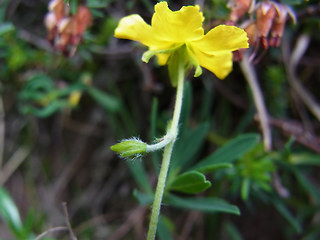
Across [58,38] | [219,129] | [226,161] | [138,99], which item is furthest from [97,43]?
[226,161]

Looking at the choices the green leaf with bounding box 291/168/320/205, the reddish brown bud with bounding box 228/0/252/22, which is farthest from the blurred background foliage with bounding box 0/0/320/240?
the reddish brown bud with bounding box 228/0/252/22

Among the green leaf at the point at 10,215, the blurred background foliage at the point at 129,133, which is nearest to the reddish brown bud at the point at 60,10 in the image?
the blurred background foliage at the point at 129,133

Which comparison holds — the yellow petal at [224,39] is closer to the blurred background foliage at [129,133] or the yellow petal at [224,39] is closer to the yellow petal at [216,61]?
the yellow petal at [216,61]

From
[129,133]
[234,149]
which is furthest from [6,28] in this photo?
[234,149]

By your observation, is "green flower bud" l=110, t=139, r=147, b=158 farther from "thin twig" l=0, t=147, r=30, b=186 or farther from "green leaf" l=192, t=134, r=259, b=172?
"thin twig" l=0, t=147, r=30, b=186

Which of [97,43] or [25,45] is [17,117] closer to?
[25,45]

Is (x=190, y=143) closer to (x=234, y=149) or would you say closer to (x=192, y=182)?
(x=234, y=149)
